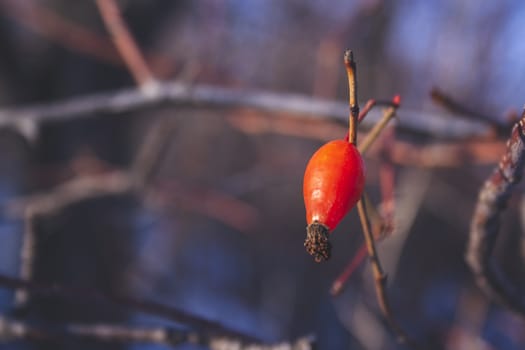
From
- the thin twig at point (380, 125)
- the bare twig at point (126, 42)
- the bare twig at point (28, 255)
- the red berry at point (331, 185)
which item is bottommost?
the red berry at point (331, 185)

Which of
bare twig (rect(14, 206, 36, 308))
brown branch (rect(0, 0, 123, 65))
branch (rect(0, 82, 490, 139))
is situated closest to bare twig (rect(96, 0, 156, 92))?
branch (rect(0, 82, 490, 139))

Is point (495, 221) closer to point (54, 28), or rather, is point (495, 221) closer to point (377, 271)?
point (377, 271)

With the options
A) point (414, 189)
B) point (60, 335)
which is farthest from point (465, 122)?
point (60, 335)

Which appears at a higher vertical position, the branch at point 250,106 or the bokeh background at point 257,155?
the bokeh background at point 257,155

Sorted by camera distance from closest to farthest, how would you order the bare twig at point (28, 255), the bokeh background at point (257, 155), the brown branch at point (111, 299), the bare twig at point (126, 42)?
the brown branch at point (111, 299) < the bare twig at point (28, 255) < the bare twig at point (126, 42) < the bokeh background at point (257, 155)

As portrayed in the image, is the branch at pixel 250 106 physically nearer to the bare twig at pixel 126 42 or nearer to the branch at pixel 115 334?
the bare twig at pixel 126 42

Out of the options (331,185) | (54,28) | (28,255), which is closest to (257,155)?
(54,28)

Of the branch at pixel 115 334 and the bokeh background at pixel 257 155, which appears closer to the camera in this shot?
the branch at pixel 115 334

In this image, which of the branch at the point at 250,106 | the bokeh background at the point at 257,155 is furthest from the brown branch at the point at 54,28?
the branch at the point at 250,106
